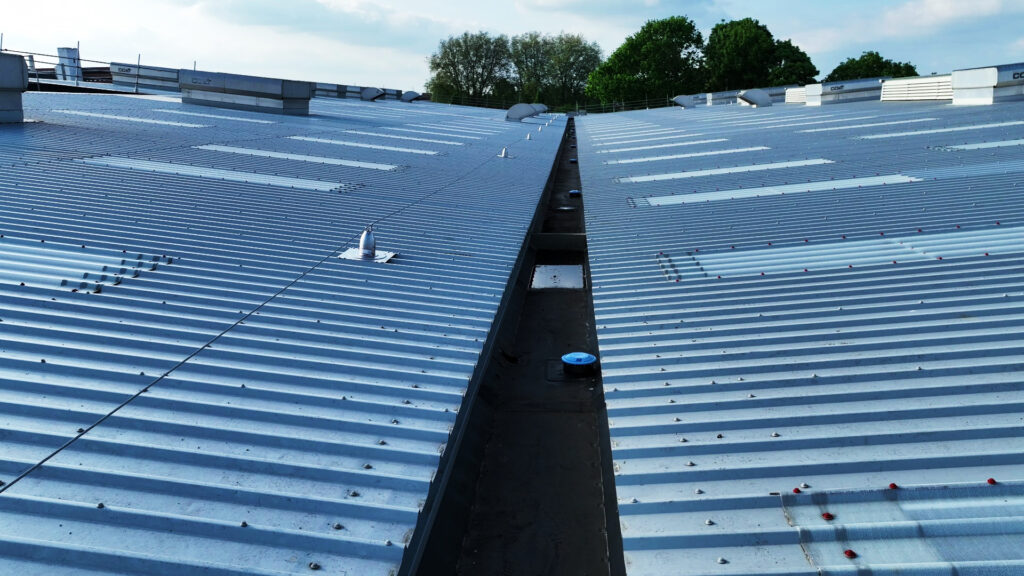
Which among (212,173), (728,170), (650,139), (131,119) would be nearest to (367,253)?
(212,173)

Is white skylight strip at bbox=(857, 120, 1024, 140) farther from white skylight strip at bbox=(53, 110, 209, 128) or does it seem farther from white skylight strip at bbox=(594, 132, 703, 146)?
white skylight strip at bbox=(53, 110, 209, 128)

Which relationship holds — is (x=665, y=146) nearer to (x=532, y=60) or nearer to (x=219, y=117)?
(x=219, y=117)

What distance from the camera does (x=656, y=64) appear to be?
89562 mm

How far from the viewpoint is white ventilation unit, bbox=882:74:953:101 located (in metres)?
32.8

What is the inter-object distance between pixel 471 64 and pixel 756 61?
1563 inches

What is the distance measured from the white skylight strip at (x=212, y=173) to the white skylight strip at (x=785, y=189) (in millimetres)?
6260

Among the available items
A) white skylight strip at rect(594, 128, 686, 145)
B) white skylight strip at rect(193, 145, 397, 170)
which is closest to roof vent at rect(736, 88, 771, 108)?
white skylight strip at rect(594, 128, 686, 145)

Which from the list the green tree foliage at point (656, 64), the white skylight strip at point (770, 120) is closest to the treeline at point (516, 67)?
the green tree foliage at point (656, 64)

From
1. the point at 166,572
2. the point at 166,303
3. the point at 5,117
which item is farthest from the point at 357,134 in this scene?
the point at 166,572

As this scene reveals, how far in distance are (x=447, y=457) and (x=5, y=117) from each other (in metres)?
18.7

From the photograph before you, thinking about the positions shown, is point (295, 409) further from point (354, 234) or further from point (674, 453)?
point (354, 234)

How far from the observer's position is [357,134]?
84.7 ft

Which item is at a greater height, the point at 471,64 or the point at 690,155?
the point at 471,64

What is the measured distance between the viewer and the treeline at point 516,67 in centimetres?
10594
